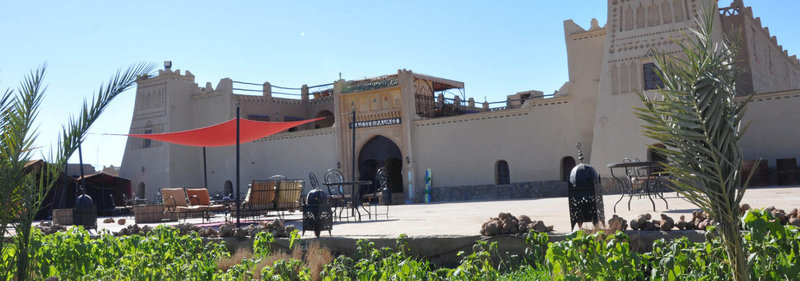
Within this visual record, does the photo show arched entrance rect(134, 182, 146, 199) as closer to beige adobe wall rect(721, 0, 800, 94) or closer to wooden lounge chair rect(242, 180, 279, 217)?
wooden lounge chair rect(242, 180, 279, 217)

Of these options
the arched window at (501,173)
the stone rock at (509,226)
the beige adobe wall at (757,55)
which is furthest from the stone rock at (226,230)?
the arched window at (501,173)

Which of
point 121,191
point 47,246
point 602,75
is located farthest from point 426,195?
point 47,246

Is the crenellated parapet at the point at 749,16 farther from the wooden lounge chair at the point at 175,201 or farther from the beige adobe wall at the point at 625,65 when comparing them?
the wooden lounge chair at the point at 175,201

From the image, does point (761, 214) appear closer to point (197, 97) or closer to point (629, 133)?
point (629, 133)

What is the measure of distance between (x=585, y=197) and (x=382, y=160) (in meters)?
17.5

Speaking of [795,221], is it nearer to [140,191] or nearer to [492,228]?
[492,228]

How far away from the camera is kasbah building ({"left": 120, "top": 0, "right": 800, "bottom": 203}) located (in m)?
17.5

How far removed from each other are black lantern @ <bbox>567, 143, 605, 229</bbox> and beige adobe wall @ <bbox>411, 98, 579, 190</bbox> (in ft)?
45.7

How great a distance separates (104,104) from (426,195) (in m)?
17.4

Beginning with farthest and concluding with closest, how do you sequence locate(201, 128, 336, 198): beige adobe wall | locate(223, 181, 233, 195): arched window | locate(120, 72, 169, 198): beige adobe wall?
locate(120, 72, 169, 198): beige adobe wall → locate(223, 181, 233, 195): arched window → locate(201, 128, 336, 198): beige adobe wall

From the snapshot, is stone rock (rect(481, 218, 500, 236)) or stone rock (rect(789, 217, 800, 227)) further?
stone rock (rect(481, 218, 500, 236))

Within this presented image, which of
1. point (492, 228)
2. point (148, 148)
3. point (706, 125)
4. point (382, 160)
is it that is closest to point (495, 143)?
point (382, 160)

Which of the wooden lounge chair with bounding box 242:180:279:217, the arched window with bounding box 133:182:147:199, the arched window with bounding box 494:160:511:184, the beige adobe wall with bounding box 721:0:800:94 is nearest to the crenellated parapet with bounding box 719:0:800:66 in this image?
the beige adobe wall with bounding box 721:0:800:94

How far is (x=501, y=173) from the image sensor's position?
20484 millimetres
